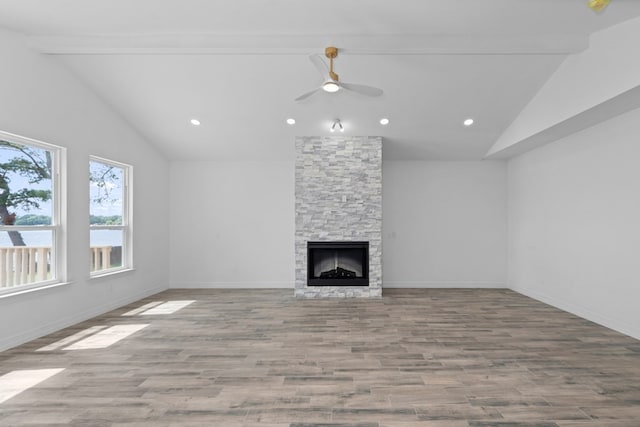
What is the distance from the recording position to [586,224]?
15.4ft

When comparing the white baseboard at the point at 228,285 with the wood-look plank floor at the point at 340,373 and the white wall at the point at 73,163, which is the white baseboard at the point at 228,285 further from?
the wood-look plank floor at the point at 340,373

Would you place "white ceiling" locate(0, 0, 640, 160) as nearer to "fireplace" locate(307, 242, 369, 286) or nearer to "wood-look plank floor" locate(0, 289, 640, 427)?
"fireplace" locate(307, 242, 369, 286)

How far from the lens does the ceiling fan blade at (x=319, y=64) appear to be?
3.49 m

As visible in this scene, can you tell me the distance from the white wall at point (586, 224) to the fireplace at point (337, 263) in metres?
2.85

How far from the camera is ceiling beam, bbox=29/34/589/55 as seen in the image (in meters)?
3.83

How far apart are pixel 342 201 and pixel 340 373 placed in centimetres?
347

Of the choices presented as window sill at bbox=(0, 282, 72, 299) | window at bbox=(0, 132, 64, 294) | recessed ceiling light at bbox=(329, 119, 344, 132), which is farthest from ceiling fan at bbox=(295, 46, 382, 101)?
window sill at bbox=(0, 282, 72, 299)

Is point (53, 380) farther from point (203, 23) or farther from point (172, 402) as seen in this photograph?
point (203, 23)

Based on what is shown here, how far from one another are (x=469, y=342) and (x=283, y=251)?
400 cm

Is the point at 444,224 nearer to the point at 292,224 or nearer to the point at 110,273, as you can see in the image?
the point at 292,224

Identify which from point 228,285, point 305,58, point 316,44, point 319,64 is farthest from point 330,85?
point 228,285

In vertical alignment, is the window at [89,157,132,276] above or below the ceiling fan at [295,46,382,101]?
below

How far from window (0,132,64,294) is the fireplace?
355cm

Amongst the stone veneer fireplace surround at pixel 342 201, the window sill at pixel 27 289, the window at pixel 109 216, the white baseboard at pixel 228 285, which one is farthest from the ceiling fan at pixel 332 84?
the white baseboard at pixel 228 285
